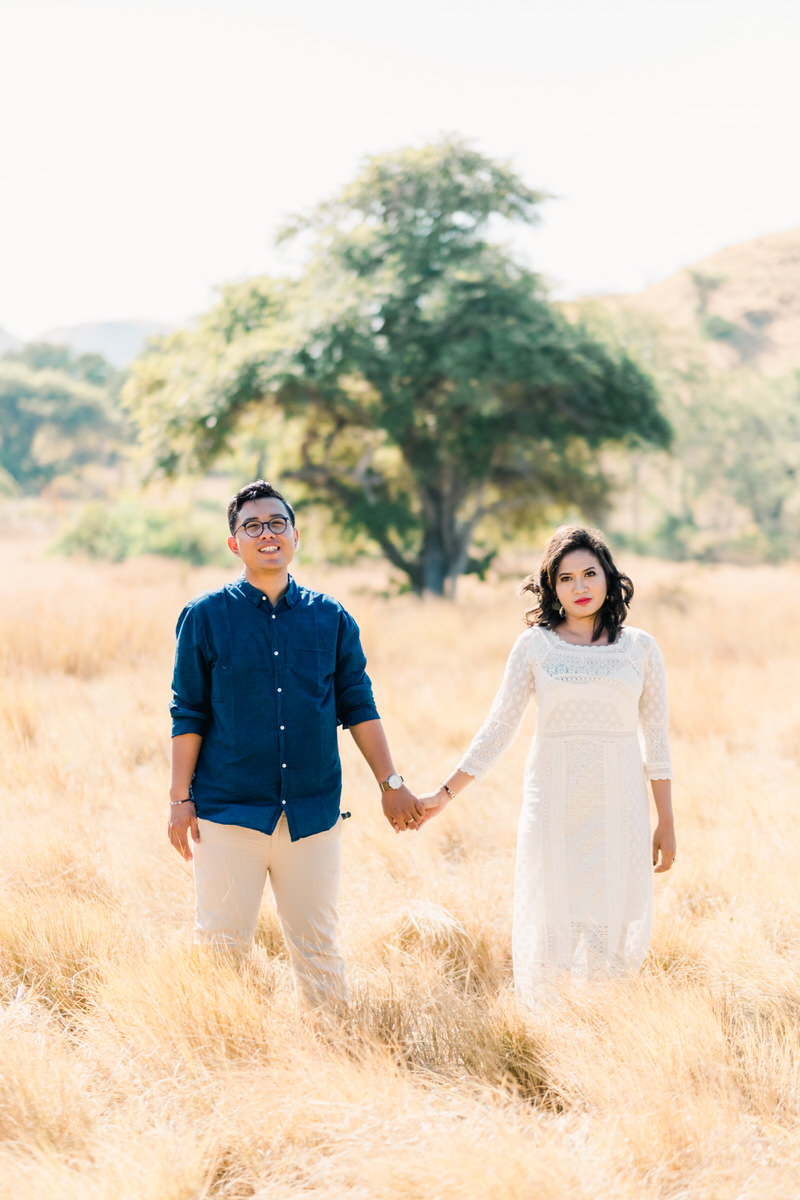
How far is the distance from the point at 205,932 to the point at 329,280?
566 inches

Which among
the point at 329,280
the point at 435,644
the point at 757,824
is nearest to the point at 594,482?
the point at 329,280

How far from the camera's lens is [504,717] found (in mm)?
3291

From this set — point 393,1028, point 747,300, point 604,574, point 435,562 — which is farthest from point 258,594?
point 747,300

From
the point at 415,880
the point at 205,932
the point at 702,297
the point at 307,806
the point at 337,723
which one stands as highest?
the point at 702,297

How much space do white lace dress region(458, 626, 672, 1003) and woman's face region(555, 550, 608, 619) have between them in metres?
0.14

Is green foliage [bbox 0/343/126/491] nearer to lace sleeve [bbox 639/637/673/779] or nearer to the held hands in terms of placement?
the held hands

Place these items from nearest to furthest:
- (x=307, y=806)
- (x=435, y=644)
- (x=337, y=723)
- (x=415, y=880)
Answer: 1. (x=307, y=806)
2. (x=337, y=723)
3. (x=415, y=880)
4. (x=435, y=644)

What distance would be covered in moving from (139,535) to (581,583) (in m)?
28.9

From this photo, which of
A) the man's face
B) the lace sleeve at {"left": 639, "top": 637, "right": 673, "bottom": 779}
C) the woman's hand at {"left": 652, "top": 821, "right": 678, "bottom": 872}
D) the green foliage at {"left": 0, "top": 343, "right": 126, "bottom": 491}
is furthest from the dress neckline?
the green foliage at {"left": 0, "top": 343, "right": 126, "bottom": 491}

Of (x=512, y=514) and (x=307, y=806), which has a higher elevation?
(x=512, y=514)

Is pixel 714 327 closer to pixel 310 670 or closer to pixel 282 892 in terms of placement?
pixel 310 670

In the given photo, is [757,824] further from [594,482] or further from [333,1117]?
[594,482]

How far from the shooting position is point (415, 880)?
4.54m

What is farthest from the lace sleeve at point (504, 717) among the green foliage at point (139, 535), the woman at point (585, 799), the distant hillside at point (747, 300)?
the distant hillside at point (747, 300)
